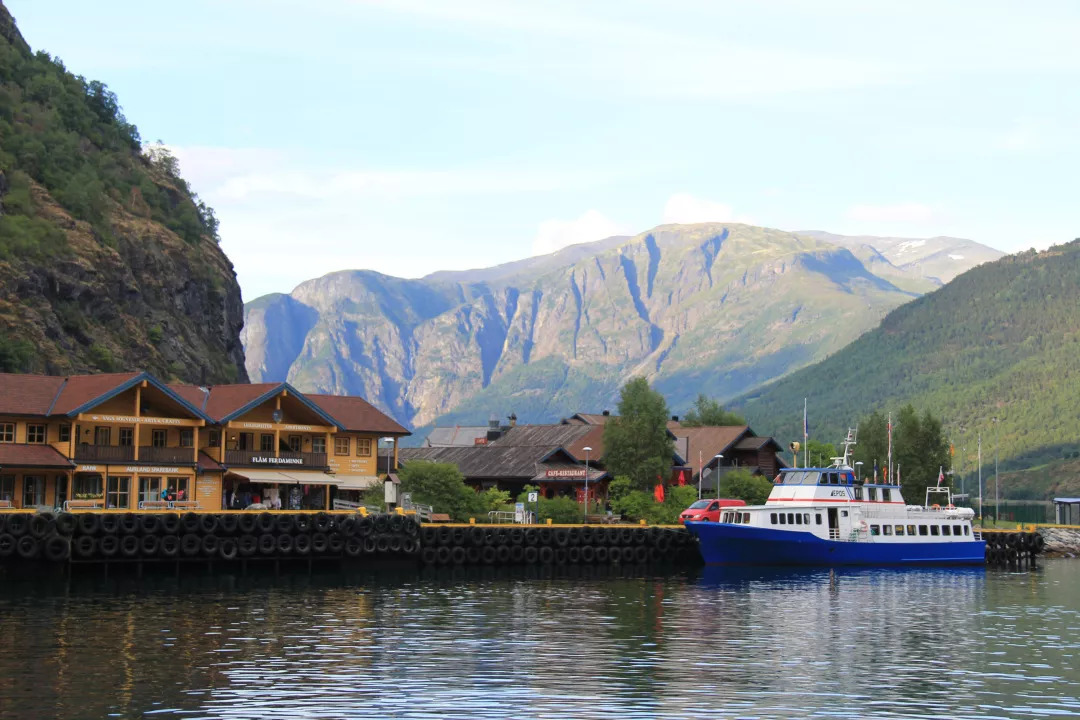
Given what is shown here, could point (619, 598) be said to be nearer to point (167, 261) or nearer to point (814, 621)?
point (814, 621)

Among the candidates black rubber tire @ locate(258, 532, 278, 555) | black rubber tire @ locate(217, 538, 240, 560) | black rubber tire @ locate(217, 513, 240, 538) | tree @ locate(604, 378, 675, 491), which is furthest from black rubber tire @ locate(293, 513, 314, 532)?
tree @ locate(604, 378, 675, 491)

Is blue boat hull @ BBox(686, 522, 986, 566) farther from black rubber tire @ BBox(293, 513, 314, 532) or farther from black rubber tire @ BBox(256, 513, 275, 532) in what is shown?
→ black rubber tire @ BBox(256, 513, 275, 532)

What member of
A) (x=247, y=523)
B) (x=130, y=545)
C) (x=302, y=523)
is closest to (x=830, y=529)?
(x=302, y=523)

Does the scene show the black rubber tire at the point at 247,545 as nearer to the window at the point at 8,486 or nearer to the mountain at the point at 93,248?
the window at the point at 8,486

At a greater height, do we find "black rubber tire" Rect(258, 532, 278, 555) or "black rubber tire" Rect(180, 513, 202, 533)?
"black rubber tire" Rect(180, 513, 202, 533)

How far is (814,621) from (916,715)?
19.9 meters

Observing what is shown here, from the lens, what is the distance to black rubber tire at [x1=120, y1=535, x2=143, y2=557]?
64438 mm

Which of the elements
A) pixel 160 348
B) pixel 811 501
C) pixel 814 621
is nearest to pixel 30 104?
pixel 160 348

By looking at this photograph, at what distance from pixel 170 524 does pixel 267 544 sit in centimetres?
509

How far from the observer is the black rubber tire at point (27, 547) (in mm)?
61438

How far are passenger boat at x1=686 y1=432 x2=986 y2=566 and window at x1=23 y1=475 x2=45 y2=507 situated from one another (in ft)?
123

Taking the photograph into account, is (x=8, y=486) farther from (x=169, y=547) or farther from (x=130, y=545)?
(x=169, y=547)

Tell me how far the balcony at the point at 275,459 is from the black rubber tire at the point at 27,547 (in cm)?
2097

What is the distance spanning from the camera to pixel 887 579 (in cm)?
7425
